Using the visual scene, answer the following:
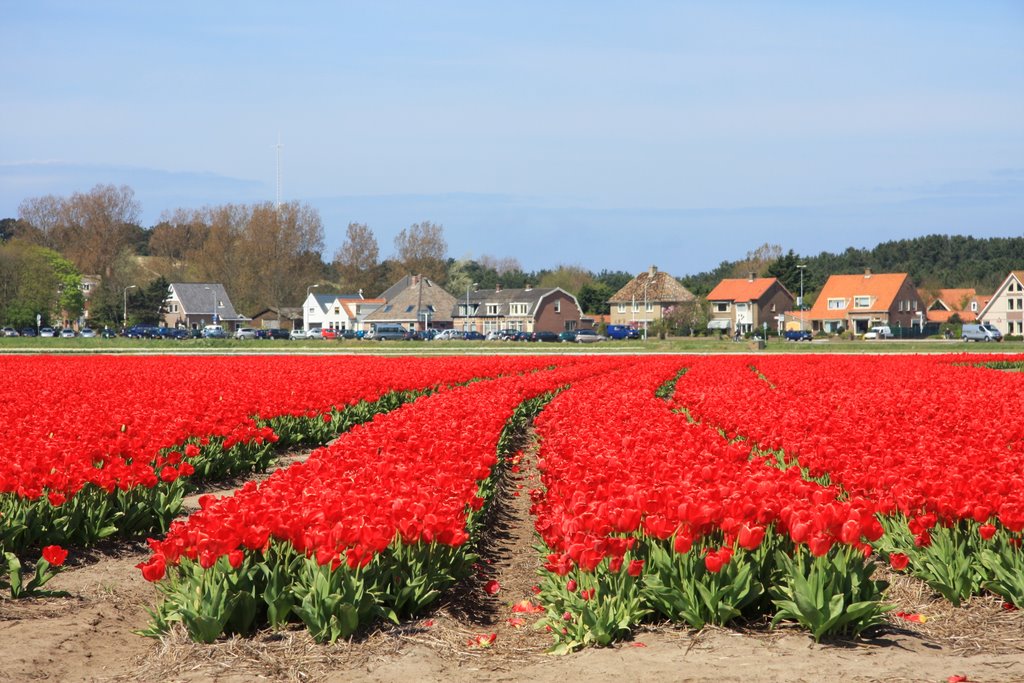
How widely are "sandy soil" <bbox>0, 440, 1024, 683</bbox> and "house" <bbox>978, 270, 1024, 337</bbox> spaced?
116 m

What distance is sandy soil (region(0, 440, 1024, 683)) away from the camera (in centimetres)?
579

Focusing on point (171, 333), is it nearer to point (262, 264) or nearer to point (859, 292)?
point (262, 264)

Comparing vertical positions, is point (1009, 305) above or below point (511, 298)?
below

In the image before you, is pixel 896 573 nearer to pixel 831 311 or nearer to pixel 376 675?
pixel 376 675

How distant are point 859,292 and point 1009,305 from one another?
16.1 m

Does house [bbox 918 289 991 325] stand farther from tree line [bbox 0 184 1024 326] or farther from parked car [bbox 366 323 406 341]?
parked car [bbox 366 323 406 341]

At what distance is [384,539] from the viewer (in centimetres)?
640

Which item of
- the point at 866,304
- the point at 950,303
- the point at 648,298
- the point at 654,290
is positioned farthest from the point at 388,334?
the point at 950,303

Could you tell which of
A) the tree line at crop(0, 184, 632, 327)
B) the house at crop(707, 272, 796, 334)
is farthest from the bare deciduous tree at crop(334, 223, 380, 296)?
the house at crop(707, 272, 796, 334)

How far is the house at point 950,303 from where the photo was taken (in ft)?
432

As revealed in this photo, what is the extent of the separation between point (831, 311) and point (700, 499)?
123471 millimetres

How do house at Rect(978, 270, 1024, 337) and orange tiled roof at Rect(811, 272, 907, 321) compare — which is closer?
house at Rect(978, 270, 1024, 337)

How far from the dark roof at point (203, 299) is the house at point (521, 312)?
29.6 metres

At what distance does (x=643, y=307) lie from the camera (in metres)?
134
